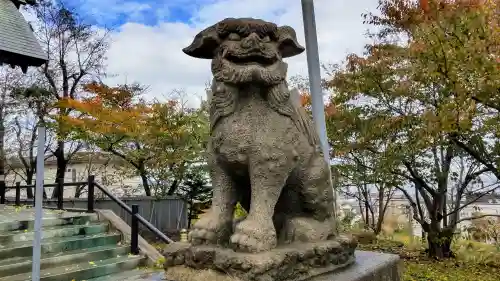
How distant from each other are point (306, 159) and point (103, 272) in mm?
4787

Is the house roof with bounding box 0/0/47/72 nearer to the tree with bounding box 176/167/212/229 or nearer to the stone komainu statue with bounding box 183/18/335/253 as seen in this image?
the tree with bounding box 176/167/212/229

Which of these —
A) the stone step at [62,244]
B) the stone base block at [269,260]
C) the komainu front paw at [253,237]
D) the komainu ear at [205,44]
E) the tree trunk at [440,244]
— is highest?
the komainu ear at [205,44]

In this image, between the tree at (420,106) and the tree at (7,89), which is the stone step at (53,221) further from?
the tree at (7,89)

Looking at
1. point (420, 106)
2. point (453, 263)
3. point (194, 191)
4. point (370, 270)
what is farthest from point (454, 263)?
point (194, 191)

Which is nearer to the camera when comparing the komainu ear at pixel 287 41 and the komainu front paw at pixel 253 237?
the komainu front paw at pixel 253 237

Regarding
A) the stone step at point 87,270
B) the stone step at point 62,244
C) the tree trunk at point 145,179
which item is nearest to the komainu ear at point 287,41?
the stone step at point 87,270

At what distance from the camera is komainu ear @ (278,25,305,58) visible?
2566mm

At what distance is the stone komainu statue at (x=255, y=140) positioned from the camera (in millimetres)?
2383

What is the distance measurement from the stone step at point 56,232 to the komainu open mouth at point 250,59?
558 cm

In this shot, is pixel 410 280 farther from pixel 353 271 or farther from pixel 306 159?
pixel 306 159

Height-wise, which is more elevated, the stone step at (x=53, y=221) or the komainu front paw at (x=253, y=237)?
the komainu front paw at (x=253, y=237)

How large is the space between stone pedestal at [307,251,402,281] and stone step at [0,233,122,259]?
16.7 feet

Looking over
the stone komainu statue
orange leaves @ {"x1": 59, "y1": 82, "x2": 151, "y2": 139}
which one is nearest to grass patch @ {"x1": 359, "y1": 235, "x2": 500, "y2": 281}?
the stone komainu statue

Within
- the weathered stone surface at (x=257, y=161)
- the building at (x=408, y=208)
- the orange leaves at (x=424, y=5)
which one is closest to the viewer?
the weathered stone surface at (x=257, y=161)
